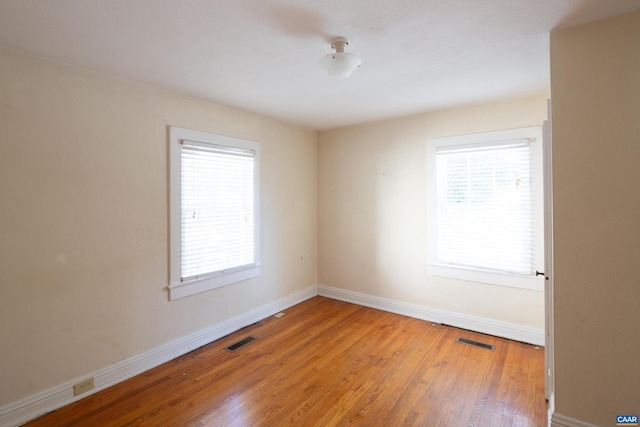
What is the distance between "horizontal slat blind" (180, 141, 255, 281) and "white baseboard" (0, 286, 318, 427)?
60 cm

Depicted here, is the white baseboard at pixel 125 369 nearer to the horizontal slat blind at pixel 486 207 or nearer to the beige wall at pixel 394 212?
the beige wall at pixel 394 212

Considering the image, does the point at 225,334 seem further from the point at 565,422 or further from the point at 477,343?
the point at 565,422

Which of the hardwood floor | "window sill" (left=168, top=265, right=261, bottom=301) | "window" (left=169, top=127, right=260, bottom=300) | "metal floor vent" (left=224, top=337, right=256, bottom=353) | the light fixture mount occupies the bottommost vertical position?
the hardwood floor

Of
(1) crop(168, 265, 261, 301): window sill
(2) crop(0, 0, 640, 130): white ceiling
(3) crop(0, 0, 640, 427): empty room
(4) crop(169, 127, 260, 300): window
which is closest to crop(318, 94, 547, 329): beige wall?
(3) crop(0, 0, 640, 427): empty room

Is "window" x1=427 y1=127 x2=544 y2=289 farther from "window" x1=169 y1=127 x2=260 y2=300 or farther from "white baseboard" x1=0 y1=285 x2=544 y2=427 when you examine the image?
"window" x1=169 y1=127 x2=260 y2=300

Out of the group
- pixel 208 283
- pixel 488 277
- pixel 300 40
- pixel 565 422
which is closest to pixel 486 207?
pixel 488 277

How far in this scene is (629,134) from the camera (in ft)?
5.45

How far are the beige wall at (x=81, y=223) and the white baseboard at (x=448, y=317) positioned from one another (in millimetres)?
1913

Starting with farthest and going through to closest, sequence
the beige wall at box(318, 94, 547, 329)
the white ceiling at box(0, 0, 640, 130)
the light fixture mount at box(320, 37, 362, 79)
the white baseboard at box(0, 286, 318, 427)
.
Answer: the beige wall at box(318, 94, 547, 329) < the white baseboard at box(0, 286, 318, 427) < the light fixture mount at box(320, 37, 362, 79) < the white ceiling at box(0, 0, 640, 130)

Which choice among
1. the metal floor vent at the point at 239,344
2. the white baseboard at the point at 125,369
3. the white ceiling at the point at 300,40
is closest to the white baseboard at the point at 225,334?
the white baseboard at the point at 125,369

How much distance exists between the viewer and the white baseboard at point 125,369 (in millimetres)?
2041

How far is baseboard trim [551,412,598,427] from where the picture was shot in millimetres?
1765

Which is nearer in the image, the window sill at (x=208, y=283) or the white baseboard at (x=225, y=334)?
the white baseboard at (x=225, y=334)

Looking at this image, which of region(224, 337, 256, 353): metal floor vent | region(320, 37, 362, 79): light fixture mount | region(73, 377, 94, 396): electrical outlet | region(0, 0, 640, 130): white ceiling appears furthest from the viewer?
region(224, 337, 256, 353): metal floor vent
